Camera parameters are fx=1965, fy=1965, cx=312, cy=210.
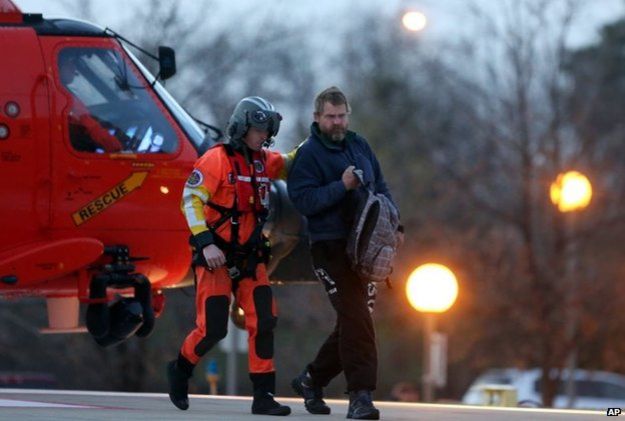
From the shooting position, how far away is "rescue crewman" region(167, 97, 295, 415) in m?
11.6

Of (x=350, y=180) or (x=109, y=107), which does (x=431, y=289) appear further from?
(x=350, y=180)

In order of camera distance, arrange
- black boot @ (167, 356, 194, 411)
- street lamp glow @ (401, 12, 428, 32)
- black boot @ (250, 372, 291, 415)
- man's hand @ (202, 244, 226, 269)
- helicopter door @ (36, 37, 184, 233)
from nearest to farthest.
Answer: man's hand @ (202, 244, 226, 269) → black boot @ (250, 372, 291, 415) → black boot @ (167, 356, 194, 411) → helicopter door @ (36, 37, 184, 233) → street lamp glow @ (401, 12, 428, 32)

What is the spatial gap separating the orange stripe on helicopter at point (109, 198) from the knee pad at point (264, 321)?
10.6 ft

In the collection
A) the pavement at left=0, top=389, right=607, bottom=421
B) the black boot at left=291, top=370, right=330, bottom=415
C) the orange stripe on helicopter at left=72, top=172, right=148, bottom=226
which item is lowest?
the pavement at left=0, top=389, right=607, bottom=421

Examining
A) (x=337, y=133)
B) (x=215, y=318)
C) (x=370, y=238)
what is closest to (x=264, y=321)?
(x=215, y=318)

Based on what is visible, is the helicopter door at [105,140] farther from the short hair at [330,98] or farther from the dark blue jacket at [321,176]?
the short hair at [330,98]

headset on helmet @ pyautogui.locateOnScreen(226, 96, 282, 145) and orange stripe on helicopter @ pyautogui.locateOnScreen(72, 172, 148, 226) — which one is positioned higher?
headset on helmet @ pyautogui.locateOnScreen(226, 96, 282, 145)

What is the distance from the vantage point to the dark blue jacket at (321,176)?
449 inches

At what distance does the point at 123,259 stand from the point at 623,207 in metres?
23.2

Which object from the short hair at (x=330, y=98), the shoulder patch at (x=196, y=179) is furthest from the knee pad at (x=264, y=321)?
the short hair at (x=330, y=98)

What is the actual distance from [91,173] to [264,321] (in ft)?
11.2

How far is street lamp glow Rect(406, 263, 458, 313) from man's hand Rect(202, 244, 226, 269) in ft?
33.5

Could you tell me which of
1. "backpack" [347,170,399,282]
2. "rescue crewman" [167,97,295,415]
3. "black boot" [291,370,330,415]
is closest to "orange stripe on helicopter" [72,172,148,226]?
"rescue crewman" [167,97,295,415]

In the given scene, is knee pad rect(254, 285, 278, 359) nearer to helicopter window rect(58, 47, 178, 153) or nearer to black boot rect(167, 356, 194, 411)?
black boot rect(167, 356, 194, 411)
